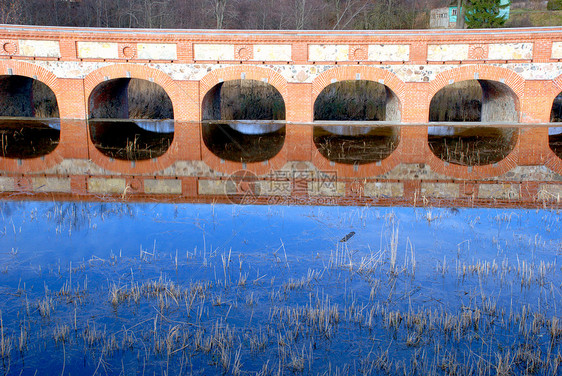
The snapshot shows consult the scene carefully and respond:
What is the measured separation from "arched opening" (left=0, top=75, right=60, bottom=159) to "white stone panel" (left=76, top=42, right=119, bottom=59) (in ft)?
9.65

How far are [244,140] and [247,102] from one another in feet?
29.8

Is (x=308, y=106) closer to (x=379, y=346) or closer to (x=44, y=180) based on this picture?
(x=44, y=180)

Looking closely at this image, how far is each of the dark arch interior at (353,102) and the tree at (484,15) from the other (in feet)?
44.8

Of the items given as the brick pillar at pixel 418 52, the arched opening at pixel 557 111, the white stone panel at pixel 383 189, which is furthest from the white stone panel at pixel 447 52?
the white stone panel at pixel 383 189

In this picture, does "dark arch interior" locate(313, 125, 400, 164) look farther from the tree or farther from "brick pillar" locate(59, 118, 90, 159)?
the tree

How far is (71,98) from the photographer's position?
67.2 feet

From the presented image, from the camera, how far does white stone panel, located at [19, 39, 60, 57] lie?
19.7m

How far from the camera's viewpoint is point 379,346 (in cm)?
432

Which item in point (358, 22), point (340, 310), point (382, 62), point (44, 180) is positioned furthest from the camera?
point (358, 22)

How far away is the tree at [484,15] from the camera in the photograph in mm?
33969

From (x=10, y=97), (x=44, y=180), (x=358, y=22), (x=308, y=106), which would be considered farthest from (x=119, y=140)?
(x=358, y=22)

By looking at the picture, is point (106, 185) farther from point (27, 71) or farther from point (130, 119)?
point (130, 119)

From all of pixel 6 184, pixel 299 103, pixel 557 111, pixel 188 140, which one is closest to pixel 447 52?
pixel 299 103

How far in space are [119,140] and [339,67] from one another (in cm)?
889
